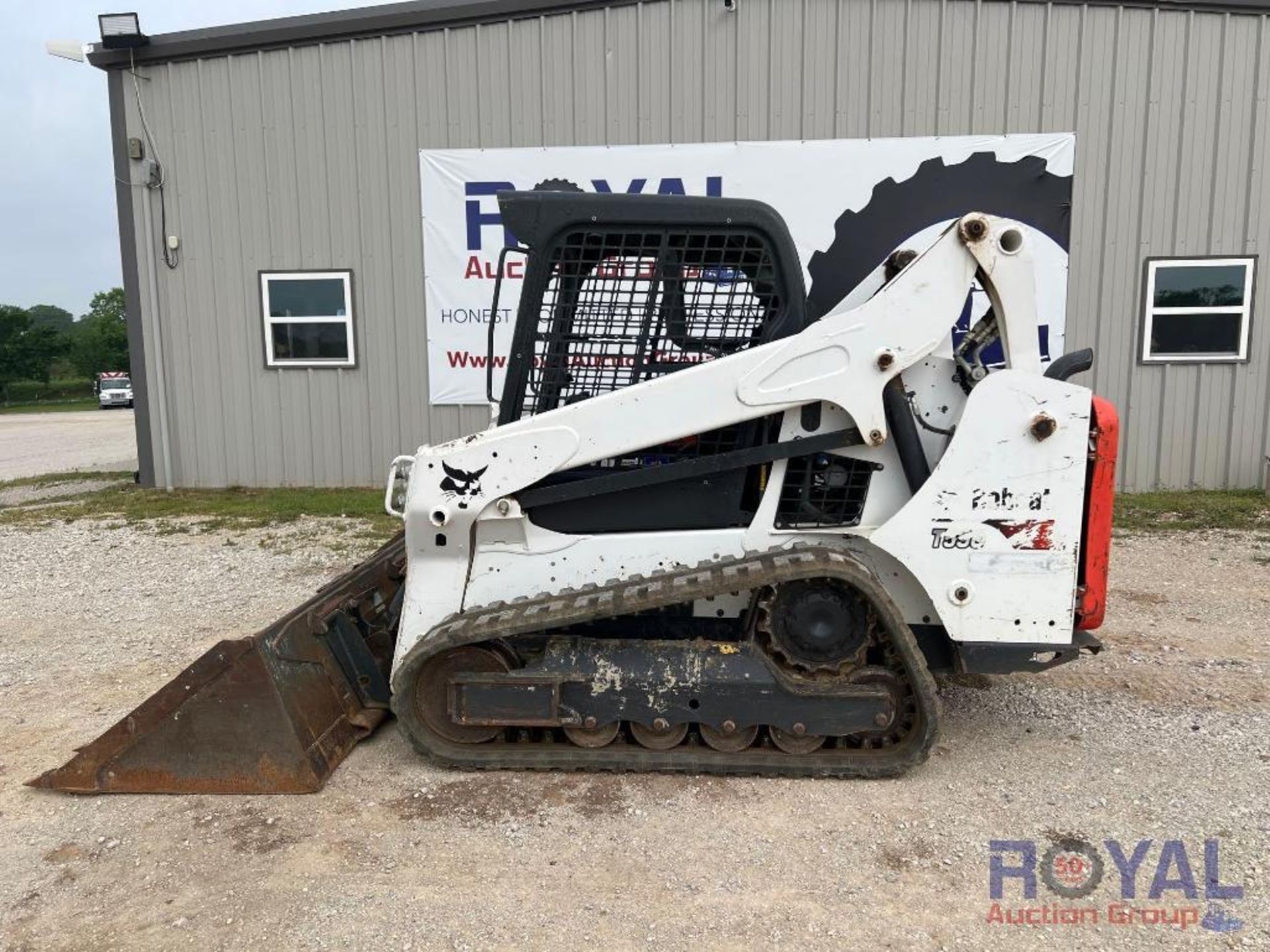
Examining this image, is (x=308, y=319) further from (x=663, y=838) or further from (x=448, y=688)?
(x=663, y=838)

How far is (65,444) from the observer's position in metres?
19.5

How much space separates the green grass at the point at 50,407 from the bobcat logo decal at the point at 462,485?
4219 centimetres

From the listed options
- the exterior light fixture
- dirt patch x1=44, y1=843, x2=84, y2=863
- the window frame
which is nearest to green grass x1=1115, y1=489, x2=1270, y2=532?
dirt patch x1=44, y1=843, x2=84, y2=863

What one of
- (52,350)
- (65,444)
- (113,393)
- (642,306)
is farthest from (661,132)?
(52,350)

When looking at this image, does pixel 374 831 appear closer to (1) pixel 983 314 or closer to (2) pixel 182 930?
(2) pixel 182 930

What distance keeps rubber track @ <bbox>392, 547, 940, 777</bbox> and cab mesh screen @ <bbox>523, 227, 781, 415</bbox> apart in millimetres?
912

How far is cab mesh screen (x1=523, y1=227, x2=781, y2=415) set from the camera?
12.0 ft

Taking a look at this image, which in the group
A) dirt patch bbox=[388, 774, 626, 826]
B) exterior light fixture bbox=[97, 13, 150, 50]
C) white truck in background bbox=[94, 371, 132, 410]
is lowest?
dirt patch bbox=[388, 774, 626, 826]

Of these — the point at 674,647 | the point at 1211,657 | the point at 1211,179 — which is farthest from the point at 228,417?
the point at 1211,179

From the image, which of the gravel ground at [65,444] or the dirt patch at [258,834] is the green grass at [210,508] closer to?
the gravel ground at [65,444]

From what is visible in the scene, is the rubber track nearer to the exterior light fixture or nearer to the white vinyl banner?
the white vinyl banner

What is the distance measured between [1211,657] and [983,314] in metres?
2.68

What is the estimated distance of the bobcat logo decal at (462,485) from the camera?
3.64 metres

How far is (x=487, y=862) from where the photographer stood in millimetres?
2980
